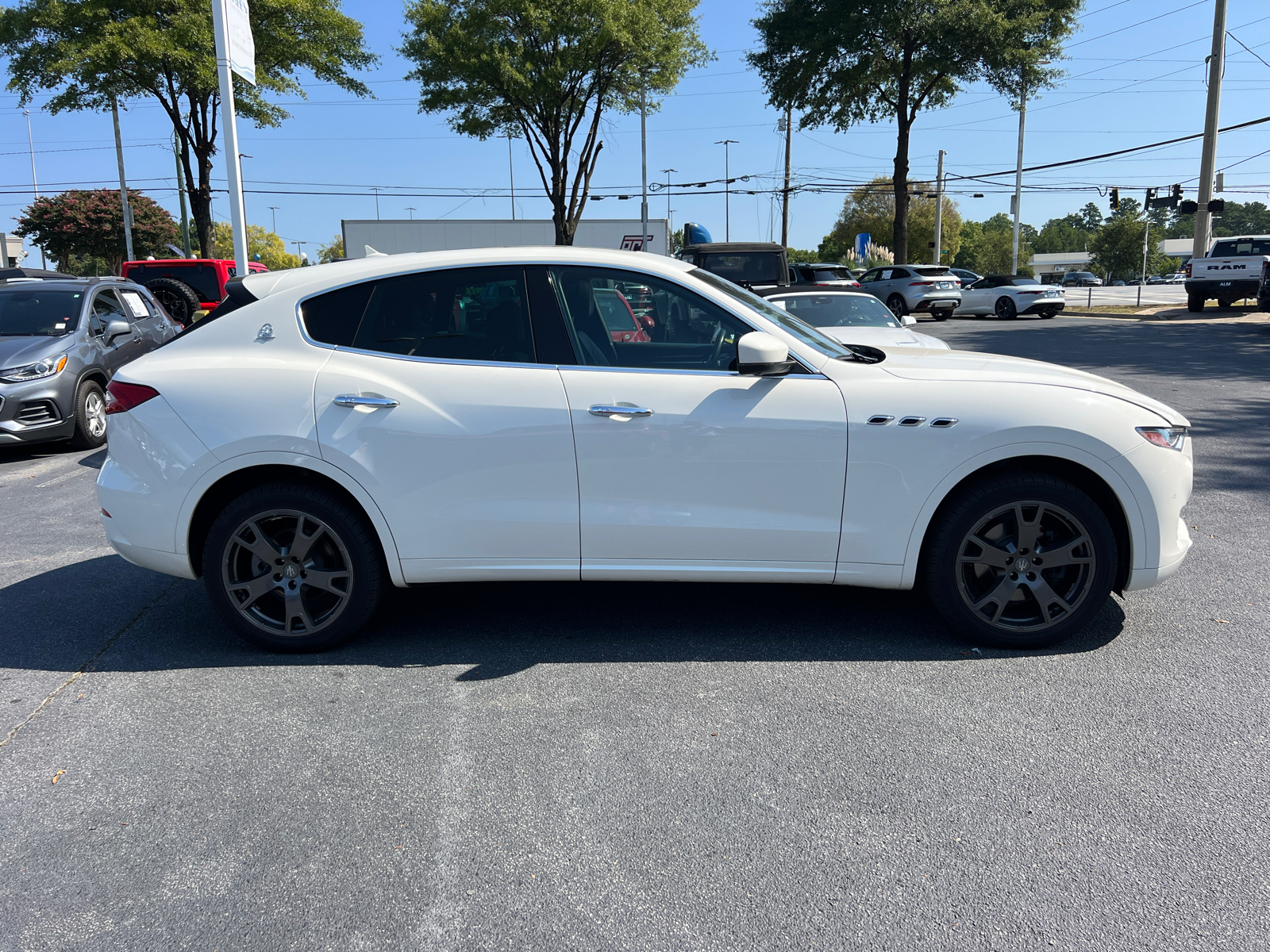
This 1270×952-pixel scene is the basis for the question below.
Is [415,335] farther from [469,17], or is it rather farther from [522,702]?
[469,17]

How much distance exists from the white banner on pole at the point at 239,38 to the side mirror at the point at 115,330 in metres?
3.12

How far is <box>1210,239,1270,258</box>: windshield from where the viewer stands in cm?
2475

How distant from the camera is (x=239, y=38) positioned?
10781mm

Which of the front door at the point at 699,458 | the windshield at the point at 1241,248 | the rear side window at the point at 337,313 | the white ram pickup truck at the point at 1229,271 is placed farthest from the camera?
the windshield at the point at 1241,248

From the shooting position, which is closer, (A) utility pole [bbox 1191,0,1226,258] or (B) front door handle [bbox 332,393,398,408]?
(B) front door handle [bbox 332,393,398,408]

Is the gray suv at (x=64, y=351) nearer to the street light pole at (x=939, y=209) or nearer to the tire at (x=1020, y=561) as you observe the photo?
the tire at (x=1020, y=561)

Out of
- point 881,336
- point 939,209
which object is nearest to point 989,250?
point 939,209

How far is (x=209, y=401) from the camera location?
3.89m

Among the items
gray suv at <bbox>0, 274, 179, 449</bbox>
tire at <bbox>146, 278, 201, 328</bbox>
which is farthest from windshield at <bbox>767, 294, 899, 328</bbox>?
tire at <bbox>146, 278, 201, 328</bbox>

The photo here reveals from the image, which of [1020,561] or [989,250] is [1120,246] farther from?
[1020,561]

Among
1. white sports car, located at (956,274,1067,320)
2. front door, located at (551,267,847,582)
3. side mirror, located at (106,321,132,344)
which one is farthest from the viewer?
white sports car, located at (956,274,1067,320)

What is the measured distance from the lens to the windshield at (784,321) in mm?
4023

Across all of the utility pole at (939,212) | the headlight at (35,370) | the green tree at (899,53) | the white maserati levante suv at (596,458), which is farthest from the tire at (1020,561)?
the utility pole at (939,212)

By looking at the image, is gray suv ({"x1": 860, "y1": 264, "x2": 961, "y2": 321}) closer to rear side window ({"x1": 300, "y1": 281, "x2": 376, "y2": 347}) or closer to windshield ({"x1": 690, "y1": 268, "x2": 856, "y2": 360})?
windshield ({"x1": 690, "y1": 268, "x2": 856, "y2": 360})
